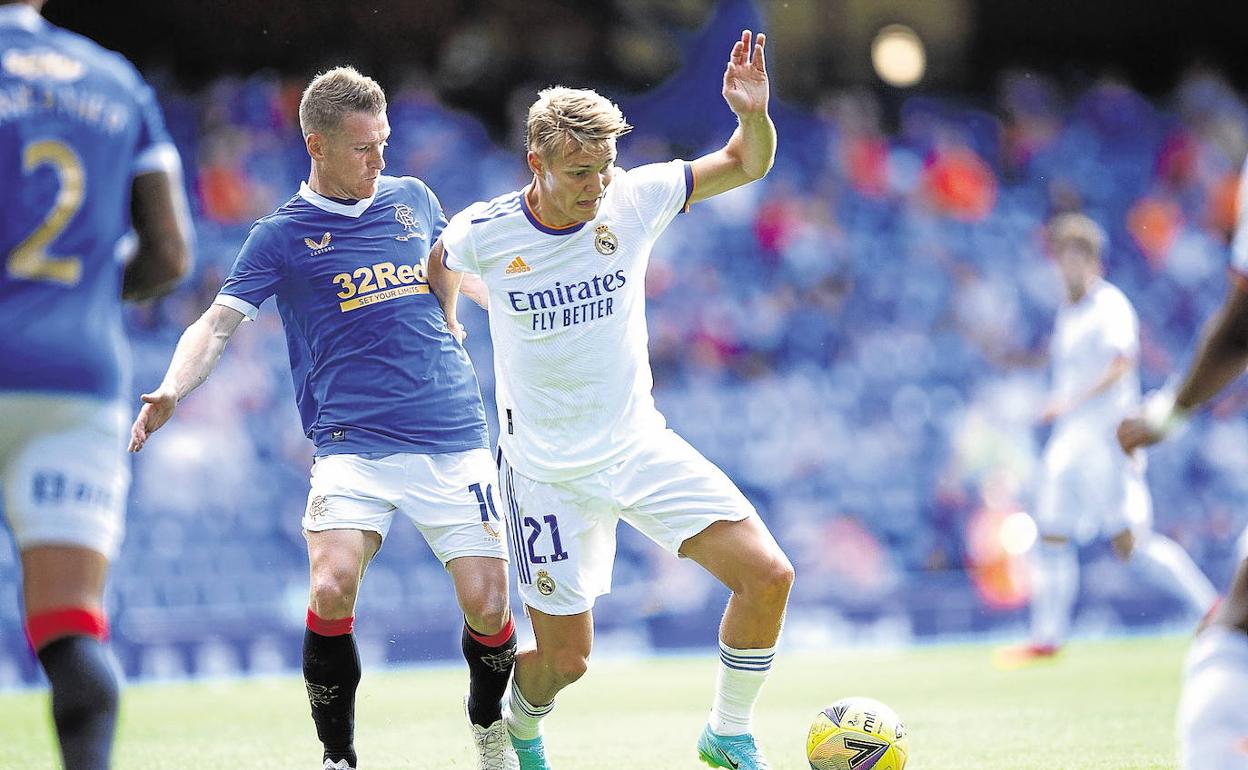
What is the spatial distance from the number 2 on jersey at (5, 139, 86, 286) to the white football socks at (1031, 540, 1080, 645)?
9.72 m

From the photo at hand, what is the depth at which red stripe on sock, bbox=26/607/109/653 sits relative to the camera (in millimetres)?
3850

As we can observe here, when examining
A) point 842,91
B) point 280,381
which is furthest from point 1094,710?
point 842,91

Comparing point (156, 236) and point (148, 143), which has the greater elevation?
point (148, 143)

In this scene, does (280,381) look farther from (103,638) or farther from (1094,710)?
(103,638)

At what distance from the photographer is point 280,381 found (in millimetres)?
17016

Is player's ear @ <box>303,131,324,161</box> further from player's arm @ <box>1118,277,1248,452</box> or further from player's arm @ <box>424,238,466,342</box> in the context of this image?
player's arm @ <box>1118,277,1248,452</box>

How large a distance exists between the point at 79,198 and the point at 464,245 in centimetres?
212

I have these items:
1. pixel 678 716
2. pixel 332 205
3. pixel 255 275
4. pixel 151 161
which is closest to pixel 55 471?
pixel 151 161

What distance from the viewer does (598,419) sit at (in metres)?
5.90

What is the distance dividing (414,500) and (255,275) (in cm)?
112

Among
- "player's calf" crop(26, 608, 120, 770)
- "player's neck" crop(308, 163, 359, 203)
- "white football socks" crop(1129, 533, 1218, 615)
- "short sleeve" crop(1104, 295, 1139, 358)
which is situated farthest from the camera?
"short sleeve" crop(1104, 295, 1139, 358)

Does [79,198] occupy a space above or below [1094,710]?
above

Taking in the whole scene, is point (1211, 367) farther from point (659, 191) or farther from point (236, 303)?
point (236, 303)

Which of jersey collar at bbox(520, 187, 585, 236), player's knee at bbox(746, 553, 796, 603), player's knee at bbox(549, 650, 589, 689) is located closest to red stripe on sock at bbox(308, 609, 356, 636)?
player's knee at bbox(549, 650, 589, 689)
